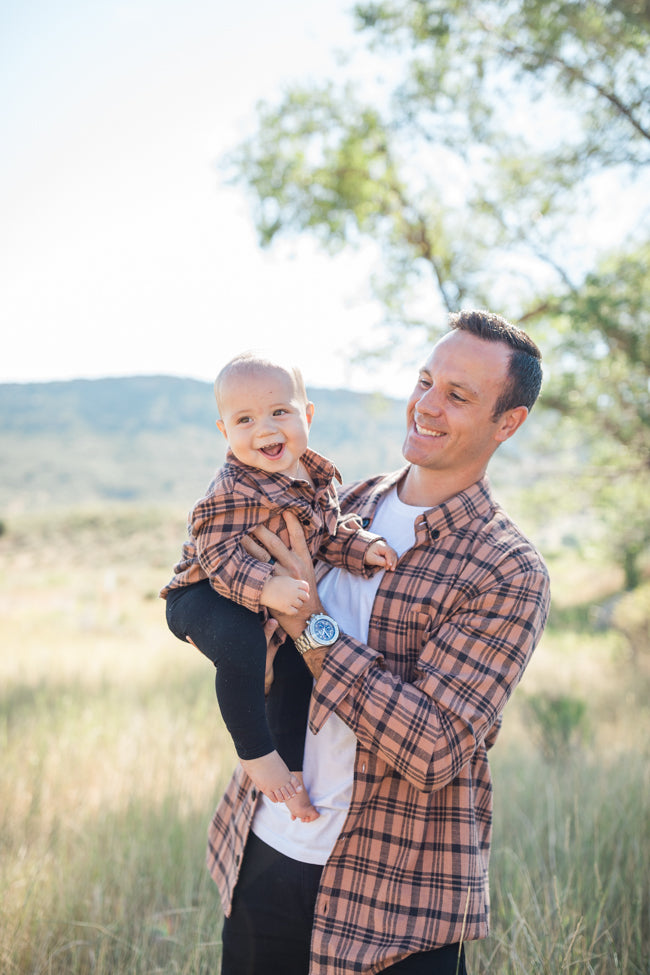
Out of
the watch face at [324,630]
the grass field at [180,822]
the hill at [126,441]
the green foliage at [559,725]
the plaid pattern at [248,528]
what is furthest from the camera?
the hill at [126,441]

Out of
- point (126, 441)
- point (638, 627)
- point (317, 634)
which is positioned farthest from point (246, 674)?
point (126, 441)

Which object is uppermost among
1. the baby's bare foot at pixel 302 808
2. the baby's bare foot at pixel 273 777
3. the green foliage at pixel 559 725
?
the baby's bare foot at pixel 273 777

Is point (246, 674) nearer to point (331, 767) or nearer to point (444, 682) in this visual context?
point (331, 767)

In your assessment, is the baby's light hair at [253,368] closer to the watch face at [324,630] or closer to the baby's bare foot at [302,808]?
the watch face at [324,630]

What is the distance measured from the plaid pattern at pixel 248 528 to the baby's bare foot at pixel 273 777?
1.21 feet

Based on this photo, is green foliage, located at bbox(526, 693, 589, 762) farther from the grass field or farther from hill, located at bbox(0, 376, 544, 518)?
hill, located at bbox(0, 376, 544, 518)

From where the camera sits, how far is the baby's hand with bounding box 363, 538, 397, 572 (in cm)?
183

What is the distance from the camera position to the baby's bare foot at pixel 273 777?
1.69m

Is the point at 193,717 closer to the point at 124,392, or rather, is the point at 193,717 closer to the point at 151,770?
the point at 151,770

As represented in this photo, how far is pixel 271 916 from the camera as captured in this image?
1786 millimetres

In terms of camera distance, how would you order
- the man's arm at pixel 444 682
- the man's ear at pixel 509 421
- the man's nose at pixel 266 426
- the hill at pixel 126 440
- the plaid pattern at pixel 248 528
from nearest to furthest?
the man's arm at pixel 444 682 → the plaid pattern at pixel 248 528 → the man's nose at pixel 266 426 → the man's ear at pixel 509 421 → the hill at pixel 126 440

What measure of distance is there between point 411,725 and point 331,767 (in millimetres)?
349

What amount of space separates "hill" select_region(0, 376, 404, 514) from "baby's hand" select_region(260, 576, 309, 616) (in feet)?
194

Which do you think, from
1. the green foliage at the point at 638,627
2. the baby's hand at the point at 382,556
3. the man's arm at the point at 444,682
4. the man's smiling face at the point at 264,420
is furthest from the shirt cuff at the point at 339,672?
the green foliage at the point at 638,627
